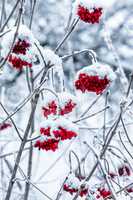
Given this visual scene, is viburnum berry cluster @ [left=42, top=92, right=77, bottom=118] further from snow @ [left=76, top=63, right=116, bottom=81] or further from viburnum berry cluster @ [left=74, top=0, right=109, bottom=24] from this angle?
viburnum berry cluster @ [left=74, top=0, right=109, bottom=24]

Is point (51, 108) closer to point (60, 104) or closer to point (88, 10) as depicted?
point (60, 104)

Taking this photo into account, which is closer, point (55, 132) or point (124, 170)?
point (55, 132)

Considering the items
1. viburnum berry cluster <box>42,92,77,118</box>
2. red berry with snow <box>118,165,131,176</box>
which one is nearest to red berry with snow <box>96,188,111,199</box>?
red berry with snow <box>118,165,131,176</box>

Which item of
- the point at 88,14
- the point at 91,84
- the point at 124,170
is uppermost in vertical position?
the point at 88,14


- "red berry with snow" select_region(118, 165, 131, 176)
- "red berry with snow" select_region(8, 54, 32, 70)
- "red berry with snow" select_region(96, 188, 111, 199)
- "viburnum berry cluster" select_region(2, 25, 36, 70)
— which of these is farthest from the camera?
"red berry with snow" select_region(118, 165, 131, 176)

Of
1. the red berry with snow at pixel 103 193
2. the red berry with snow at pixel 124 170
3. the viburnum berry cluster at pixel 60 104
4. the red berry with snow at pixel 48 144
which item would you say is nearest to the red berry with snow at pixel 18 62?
the viburnum berry cluster at pixel 60 104

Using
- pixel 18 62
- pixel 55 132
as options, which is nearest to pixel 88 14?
pixel 18 62
